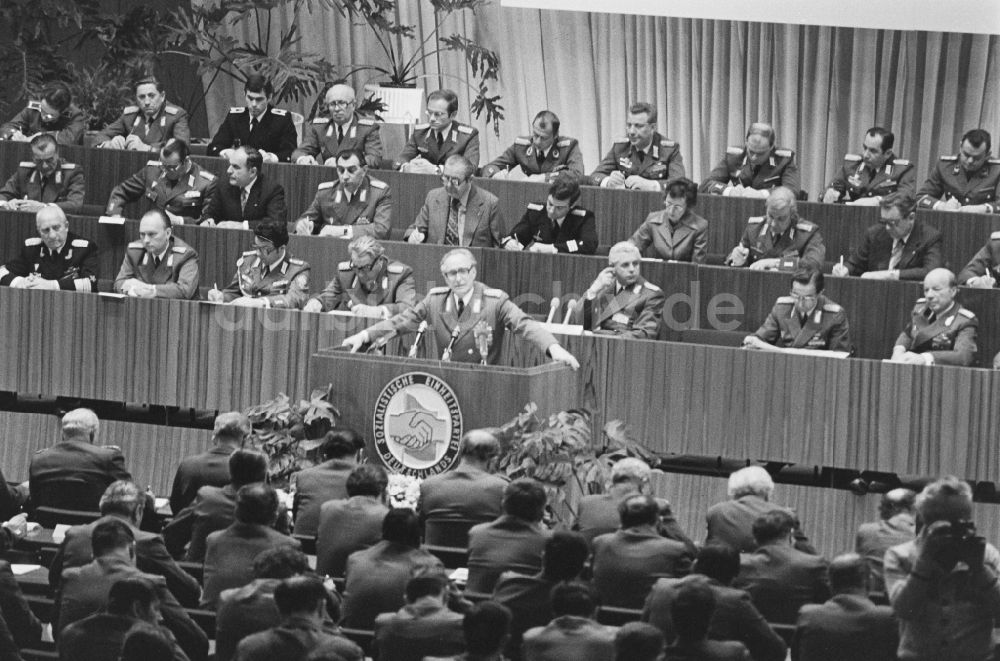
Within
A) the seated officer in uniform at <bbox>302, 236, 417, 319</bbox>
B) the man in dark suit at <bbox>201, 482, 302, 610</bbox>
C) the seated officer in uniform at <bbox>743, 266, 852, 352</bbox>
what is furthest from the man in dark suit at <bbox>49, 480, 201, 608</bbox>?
the seated officer in uniform at <bbox>743, 266, 852, 352</bbox>

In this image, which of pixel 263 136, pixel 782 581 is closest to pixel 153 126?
pixel 263 136

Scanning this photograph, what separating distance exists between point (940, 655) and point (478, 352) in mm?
3452

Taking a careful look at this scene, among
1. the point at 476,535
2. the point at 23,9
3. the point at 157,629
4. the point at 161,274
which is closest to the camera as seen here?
the point at 157,629

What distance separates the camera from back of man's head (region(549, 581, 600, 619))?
5.12 metres

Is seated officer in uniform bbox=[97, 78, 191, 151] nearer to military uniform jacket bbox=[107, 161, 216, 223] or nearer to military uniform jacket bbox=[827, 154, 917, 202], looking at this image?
military uniform jacket bbox=[107, 161, 216, 223]

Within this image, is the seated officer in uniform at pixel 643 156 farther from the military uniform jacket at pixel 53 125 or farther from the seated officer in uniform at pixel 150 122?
the military uniform jacket at pixel 53 125

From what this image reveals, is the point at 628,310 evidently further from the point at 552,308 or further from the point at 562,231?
the point at 562,231

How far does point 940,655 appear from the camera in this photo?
5082mm

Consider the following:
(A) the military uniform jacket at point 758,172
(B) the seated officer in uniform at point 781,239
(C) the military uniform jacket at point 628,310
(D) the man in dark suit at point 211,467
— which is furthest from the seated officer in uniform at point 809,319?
(D) the man in dark suit at point 211,467

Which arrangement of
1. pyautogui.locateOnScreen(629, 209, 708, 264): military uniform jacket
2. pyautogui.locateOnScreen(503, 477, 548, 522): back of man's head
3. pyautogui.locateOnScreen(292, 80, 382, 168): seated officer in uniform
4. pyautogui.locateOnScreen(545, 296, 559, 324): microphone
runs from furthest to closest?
pyautogui.locateOnScreen(292, 80, 382, 168): seated officer in uniform, pyautogui.locateOnScreen(629, 209, 708, 264): military uniform jacket, pyautogui.locateOnScreen(545, 296, 559, 324): microphone, pyautogui.locateOnScreen(503, 477, 548, 522): back of man's head

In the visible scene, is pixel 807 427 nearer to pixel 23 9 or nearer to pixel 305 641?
pixel 305 641

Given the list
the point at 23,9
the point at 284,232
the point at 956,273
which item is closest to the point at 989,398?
the point at 956,273

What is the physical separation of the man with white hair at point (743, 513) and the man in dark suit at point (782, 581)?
1.39ft

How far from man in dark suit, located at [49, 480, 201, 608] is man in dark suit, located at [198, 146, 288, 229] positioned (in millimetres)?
4525
